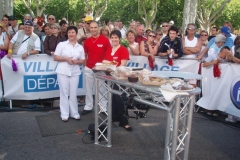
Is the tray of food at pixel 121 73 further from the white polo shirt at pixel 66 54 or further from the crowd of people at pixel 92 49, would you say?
the white polo shirt at pixel 66 54

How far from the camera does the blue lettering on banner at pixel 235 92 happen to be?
5.72 meters

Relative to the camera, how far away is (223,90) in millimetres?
6125

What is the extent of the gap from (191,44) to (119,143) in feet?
11.1

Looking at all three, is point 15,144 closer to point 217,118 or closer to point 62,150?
point 62,150

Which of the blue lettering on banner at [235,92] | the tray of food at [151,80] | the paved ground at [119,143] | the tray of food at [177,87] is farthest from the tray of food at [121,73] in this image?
the blue lettering on banner at [235,92]

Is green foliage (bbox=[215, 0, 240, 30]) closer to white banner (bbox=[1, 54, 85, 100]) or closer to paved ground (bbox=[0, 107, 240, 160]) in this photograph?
paved ground (bbox=[0, 107, 240, 160])

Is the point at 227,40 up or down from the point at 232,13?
down

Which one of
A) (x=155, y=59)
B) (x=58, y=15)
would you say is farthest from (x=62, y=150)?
(x=58, y=15)

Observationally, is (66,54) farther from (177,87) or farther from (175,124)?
(175,124)

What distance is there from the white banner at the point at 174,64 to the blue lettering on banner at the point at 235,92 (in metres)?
1.16

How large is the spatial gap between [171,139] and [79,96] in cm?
444

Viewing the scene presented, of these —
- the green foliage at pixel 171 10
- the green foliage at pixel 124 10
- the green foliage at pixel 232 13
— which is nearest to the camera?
the green foliage at pixel 171 10

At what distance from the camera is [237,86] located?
576 cm

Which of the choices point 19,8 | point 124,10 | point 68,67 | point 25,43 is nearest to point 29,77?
point 25,43
